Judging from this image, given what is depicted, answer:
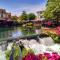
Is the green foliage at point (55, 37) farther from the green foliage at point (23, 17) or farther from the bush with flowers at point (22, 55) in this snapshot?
the green foliage at point (23, 17)

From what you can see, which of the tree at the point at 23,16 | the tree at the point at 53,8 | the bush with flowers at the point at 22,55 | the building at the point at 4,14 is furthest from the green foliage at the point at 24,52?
the building at the point at 4,14

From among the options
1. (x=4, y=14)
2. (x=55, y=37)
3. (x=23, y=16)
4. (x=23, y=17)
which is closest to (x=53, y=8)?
(x=55, y=37)

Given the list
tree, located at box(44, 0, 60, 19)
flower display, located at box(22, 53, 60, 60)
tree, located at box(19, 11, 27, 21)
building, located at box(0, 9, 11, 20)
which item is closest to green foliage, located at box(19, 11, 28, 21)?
tree, located at box(19, 11, 27, 21)

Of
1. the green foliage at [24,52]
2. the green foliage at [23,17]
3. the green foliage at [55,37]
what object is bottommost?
the green foliage at [55,37]

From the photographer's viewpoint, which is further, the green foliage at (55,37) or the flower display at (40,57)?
the green foliage at (55,37)

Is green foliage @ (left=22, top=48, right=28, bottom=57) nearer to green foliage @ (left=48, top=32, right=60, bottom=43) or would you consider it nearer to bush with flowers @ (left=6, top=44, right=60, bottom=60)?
bush with flowers @ (left=6, top=44, right=60, bottom=60)

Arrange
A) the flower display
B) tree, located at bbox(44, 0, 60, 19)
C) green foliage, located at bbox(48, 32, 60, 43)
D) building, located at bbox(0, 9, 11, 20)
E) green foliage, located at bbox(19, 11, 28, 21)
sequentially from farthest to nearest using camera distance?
building, located at bbox(0, 9, 11, 20)
green foliage, located at bbox(19, 11, 28, 21)
tree, located at bbox(44, 0, 60, 19)
green foliage, located at bbox(48, 32, 60, 43)
the flower display

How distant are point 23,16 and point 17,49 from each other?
33.5m

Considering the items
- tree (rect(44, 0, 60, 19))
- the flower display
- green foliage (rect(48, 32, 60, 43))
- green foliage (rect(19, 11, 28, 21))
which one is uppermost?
tree (rect(44, 0, 60, 19))

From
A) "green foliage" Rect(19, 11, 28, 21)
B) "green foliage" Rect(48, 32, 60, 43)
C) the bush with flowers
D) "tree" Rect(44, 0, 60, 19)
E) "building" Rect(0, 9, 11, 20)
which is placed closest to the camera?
the bush with flowers

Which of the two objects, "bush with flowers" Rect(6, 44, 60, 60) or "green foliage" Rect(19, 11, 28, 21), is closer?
"bush with flowers" Rect(6, 44, 60, 60)

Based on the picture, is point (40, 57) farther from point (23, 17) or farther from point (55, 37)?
point (23, 17)

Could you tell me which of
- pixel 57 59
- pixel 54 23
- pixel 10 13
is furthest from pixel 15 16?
pixel 57 59

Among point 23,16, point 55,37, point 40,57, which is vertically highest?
point 23,16
